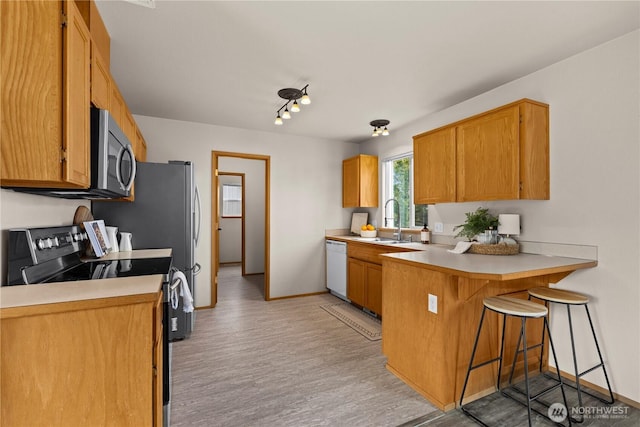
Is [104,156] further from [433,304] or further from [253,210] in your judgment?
[253,210]

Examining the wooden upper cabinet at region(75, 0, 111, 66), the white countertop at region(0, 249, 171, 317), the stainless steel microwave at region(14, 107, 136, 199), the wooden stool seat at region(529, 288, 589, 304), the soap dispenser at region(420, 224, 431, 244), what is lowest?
the wooden stool seat at region(529, 288, 589, 304)

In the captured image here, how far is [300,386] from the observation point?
85.8 inches

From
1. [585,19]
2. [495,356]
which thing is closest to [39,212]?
[495,356]

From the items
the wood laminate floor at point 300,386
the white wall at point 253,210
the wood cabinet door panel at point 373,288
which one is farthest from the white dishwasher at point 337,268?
the white wall at point 253,210

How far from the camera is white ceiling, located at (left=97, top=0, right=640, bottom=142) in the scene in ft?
5.81

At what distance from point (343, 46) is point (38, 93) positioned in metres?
1.77

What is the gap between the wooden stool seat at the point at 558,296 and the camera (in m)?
1.92

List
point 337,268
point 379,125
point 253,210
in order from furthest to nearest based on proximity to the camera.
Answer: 1. point 253,210
2. point 337,268
3. point 379,125

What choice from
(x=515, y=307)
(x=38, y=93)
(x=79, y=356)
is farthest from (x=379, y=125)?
(x=79, y=356)

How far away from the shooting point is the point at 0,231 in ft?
4.40

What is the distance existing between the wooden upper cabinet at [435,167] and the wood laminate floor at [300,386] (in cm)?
162

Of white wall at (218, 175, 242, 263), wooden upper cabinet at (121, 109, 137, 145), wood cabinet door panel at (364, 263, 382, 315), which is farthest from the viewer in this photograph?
white wall at (218, 175, 242, 263)

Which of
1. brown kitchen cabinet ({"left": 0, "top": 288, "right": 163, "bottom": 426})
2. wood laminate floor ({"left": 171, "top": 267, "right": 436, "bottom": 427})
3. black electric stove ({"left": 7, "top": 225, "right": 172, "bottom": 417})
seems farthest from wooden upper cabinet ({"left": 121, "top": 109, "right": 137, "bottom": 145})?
wood laminate floor ({"left": 171, "top": 267, "right": 436, "bottom": 427})

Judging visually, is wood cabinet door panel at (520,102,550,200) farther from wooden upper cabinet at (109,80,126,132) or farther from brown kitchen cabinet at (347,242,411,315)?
wooden upper cabinet at (109,80,126,132)
